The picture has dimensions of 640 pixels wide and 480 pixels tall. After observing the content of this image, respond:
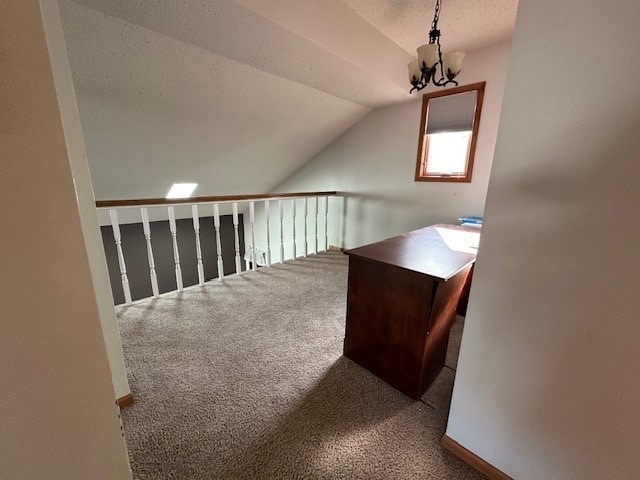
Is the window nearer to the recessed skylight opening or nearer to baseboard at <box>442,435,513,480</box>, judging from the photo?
baseboard at <box>442,435,513,480</box>

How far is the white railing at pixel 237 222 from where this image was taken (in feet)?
6.89

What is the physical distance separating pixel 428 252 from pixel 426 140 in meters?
1.86

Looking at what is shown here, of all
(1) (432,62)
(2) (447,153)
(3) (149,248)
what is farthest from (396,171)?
(3) (149,248)

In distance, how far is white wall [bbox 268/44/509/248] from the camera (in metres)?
2.37

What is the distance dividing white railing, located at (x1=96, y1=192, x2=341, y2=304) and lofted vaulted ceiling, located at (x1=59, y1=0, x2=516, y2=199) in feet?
2.15

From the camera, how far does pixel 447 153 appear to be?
2756 millimetres

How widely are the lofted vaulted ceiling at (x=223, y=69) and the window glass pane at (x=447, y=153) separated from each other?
60 centimetres

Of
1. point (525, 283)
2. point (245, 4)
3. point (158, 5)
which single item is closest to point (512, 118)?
point (525, 283)

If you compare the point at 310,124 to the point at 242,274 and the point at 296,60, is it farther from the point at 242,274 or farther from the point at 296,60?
the point at 242,274

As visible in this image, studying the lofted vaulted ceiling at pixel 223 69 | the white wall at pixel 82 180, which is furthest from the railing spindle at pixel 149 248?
the white wall at pixel 82 180

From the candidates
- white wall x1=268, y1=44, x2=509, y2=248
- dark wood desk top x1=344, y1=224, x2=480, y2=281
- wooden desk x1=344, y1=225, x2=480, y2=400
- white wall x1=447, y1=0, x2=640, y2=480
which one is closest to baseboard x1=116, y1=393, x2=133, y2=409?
wooden desk x1=344, y1=225, x2=480, y2=400

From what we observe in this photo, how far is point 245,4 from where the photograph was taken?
1.38 m

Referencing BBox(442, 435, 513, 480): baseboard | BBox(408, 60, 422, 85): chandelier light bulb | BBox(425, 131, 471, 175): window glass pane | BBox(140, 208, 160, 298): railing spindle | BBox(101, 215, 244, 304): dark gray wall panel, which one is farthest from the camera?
BBox(101, 215, 244, 304): dark gray wall panel

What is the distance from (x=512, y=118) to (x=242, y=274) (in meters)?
2.66
